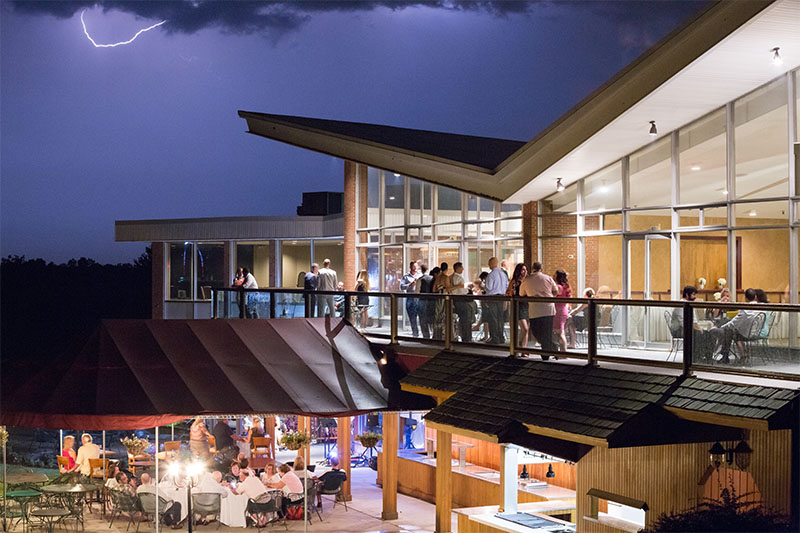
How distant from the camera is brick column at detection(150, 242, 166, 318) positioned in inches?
1464

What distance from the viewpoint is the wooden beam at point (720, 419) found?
36.1 ft

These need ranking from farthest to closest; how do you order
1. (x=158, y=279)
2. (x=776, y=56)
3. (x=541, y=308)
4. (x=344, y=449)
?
1. (x=158, y=279)
2. (x=344, y=449)
3. (x=541, y=308)
4. (x=776, y=56)

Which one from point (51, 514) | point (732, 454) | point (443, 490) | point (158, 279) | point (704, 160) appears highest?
point (704, 160)

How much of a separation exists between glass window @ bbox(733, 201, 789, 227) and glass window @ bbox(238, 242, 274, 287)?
2113 cm

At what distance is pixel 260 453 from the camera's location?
78.7ft

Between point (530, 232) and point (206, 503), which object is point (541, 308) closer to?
point (206, 503)

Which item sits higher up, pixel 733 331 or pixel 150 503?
pixel 733 331

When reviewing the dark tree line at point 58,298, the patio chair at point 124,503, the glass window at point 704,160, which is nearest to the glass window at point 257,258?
the patio chair at point 124,503

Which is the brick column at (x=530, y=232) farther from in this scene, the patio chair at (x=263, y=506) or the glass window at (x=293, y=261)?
the glass window at (x=293, y=261)

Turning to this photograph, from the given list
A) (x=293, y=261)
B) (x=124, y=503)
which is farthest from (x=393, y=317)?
(x=293, y=261)

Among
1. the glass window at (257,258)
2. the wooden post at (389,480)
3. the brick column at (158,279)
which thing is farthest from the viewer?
the brick column at (158,279)

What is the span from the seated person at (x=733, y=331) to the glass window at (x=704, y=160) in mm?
6432

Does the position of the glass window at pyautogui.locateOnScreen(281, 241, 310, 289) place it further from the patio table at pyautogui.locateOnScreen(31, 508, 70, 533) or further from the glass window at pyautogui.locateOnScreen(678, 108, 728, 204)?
the glass window at pyautogui.locateOnScreen(678, 108, 728, 204)

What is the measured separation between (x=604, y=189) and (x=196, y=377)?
948cm
